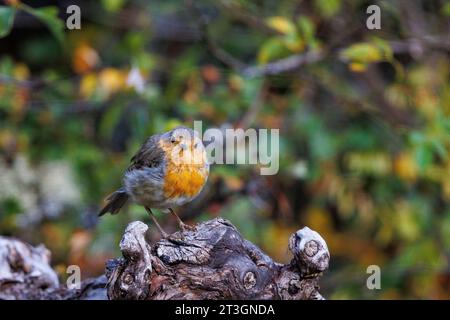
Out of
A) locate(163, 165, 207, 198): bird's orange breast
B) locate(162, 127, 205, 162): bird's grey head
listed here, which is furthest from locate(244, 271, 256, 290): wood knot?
locate(162, 127, 205, 162): bird's grey head

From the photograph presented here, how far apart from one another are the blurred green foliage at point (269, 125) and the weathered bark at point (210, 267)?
6.53 ft

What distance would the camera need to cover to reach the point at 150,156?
3.70m

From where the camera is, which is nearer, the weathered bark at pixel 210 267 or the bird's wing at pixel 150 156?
the weathered bark at pixel 210 267

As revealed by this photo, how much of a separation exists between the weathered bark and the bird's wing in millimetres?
526

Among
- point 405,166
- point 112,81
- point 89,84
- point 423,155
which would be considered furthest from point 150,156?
point 405,166

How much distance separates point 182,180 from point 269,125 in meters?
2.54

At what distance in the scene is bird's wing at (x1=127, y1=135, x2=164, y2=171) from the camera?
3662 mm

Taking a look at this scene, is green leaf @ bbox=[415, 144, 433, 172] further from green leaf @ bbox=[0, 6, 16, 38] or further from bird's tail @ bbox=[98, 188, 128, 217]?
green leaf @ bbox=[0, 6, 16, 38]

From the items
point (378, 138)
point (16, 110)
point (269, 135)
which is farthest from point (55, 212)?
point (378, 138)

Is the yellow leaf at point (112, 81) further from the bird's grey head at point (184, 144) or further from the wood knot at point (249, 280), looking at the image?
the wood knot at point (249, 280)

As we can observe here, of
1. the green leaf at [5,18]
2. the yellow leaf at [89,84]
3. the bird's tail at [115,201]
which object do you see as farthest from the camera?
the yellow leaf at [89,84]

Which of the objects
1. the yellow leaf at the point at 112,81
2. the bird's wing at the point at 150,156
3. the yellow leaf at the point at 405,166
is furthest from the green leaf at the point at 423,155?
the yellow leaf at the point at 112,81

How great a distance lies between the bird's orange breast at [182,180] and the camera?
3543 mm

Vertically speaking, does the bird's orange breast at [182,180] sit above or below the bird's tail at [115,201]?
above
